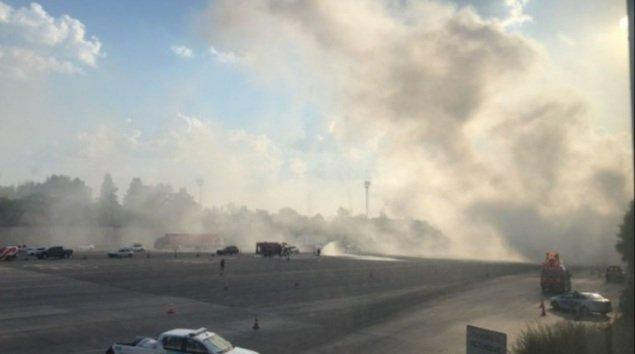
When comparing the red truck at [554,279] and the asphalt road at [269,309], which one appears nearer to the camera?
the asphalt road at [269,309]

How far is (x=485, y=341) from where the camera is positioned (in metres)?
10.3

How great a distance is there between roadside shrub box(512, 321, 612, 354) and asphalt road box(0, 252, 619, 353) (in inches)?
172

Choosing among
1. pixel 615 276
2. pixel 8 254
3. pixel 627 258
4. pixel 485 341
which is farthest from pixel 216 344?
pixel 8 254

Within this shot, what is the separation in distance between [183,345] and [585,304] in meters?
20.3

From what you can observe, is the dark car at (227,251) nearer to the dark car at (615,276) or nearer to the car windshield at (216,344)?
the dark car at (615,276)

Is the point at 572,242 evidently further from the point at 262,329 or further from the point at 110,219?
the point at 110,219

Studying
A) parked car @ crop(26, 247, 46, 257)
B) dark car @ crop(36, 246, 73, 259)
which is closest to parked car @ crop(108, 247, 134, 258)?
dark car @ crop(36, 246, 73, 259)

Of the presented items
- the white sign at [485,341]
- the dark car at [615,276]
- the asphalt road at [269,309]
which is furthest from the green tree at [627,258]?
the dark car at [615,276]

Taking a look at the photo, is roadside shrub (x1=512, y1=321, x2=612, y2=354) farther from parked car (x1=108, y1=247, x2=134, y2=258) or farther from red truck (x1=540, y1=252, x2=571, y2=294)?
parked car (x1=108, y1=247, x2=134, y2=258)

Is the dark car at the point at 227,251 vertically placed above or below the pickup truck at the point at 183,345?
above

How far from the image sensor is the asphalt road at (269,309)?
19.1 m

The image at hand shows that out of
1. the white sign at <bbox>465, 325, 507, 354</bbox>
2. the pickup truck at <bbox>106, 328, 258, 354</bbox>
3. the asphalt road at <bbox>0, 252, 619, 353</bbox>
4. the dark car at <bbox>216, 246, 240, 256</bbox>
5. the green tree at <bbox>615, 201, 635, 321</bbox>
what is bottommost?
the asphalt road at <bbox>0, 252, 619, 353</bbox>

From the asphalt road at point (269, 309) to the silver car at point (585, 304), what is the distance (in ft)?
4.29

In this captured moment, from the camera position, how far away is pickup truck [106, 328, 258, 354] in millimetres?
13828
